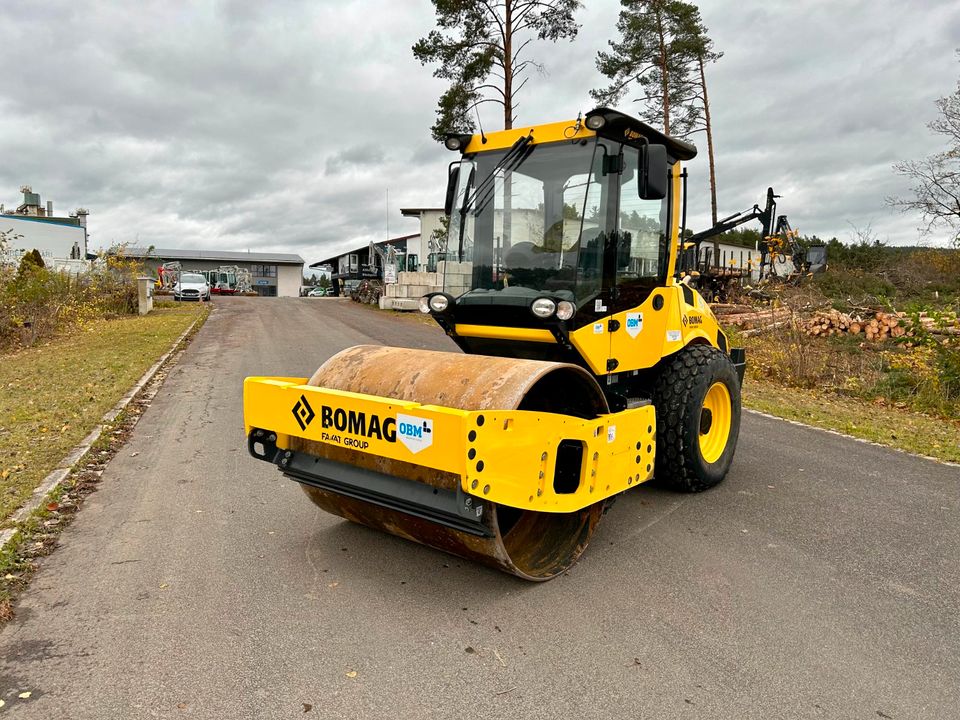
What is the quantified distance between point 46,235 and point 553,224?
5194 cm

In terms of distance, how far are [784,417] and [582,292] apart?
553 cm

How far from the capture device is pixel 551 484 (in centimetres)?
349

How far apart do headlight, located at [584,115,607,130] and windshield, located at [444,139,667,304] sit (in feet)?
0.55

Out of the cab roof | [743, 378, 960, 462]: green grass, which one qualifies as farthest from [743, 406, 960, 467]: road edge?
the cab roof

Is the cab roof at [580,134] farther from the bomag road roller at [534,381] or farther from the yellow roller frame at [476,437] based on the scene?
the yellow roller frame at [476,437]

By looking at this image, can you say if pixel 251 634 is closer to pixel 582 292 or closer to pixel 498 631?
pixel 498 631

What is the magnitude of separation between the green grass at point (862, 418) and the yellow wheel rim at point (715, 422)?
282 cm

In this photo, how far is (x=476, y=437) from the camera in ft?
10.3

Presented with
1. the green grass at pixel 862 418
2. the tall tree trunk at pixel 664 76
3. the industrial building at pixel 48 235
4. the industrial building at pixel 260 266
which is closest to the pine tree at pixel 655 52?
the tall tree trunk at pixel 664 76

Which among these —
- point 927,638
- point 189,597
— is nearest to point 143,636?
point 189,597

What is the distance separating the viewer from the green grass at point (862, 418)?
754 centimetres

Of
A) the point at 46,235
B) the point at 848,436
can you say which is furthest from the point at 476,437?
the point at 46,235

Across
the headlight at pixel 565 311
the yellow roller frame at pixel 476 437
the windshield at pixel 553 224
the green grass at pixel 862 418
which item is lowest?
the green grass at pixel 862 418

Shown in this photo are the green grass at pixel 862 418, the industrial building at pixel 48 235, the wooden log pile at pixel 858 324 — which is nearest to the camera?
the green grass at pixel 862 418
